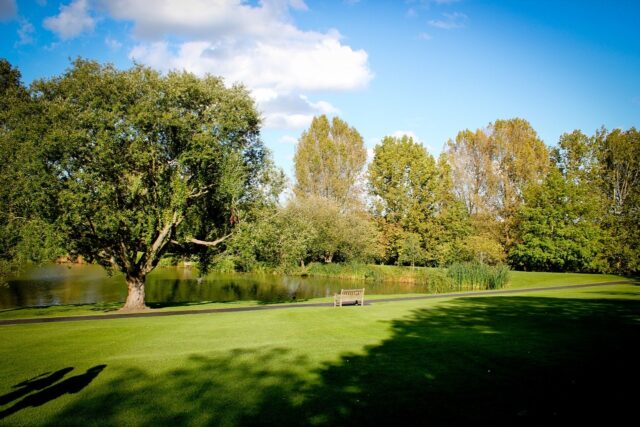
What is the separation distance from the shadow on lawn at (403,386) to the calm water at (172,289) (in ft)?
60.3

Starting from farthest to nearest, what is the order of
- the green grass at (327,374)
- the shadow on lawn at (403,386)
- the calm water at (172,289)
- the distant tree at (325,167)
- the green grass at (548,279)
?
1. the distant tree at (325,167)
2. the green grass at (548,279)
3. the calm water at (172,289)
4. the green grass at (327,374)
5. the shadow on lawn at (403,386)

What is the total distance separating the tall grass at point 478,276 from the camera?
3556 centimetres

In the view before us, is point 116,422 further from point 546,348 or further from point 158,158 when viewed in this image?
point 158,158

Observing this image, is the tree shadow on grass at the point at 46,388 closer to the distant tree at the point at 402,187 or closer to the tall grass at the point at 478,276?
the tall grass at the point at 478,276

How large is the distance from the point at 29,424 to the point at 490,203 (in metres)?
58.6

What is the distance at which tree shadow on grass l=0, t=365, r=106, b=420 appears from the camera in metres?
6.81

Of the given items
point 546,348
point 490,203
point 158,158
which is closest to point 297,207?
point 490,203

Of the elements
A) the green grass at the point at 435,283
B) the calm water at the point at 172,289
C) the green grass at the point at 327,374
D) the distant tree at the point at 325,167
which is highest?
the distant tree at the point at 325,167

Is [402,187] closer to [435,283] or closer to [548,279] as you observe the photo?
[435,283]

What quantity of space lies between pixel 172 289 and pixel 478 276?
2931 cm

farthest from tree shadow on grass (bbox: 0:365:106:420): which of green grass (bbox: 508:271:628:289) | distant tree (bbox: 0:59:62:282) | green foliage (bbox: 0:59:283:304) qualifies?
green grass (bbox: 508:271:628:289)

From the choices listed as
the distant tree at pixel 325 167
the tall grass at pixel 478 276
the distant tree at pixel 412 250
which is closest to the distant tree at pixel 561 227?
the distant tree at pixel 412 250

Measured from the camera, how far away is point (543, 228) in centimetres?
4506

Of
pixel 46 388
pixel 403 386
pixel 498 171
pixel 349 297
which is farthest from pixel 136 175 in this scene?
pixel 498 171
